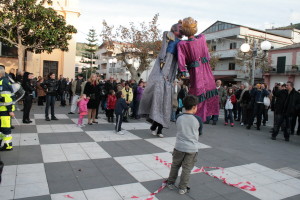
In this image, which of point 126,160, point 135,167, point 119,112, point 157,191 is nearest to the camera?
point 157,191

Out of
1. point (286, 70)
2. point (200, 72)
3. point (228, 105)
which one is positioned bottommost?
point (228, 105)

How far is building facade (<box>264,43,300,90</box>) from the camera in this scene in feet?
108

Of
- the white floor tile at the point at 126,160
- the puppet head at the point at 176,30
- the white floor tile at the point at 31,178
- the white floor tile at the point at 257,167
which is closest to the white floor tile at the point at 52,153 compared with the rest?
the white floor tile at the point at 31,178

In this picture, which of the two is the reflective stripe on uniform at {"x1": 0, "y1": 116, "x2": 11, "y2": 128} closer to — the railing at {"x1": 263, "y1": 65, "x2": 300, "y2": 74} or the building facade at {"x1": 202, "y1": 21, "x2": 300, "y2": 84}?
the building facade at {"x1": 202, "y1": 21, "x2": 300, "y2": 84}

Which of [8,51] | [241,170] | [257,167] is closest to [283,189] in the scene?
[241,170]

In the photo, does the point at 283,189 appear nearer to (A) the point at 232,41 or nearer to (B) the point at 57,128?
(B) the point at 57,128

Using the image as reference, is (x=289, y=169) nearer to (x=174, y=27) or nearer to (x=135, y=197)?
(x=135, y=197)

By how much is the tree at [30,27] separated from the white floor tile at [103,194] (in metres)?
14.6

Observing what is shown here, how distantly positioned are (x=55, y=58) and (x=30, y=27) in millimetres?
8651

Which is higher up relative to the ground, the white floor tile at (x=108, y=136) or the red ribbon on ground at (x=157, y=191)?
the white floor tile at (x=108, y=136)

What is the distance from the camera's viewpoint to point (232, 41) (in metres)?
39.7

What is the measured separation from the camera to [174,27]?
6645 mm

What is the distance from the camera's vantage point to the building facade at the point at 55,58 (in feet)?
73.9

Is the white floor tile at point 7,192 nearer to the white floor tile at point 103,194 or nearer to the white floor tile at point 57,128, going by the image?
the white floor tile at point 103,194
